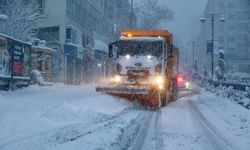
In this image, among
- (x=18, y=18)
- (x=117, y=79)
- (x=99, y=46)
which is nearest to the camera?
(x=117, y=79)

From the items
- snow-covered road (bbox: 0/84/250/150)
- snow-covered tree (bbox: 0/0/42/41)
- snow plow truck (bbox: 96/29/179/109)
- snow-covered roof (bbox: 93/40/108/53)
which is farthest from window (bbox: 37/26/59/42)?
snow-covered road (bbox: 0/84/250/150)

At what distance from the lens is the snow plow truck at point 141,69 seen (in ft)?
71.0

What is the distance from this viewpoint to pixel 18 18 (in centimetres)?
3791

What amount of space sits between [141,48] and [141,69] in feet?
3.37

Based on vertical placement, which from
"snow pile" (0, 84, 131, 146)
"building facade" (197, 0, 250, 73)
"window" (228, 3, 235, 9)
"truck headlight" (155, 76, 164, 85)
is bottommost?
"snow pile" (0, 84, 131, 146)

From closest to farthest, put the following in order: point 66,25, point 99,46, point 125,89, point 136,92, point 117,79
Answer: point 136,92, point 125,89, point 117,79, point 66,25, point 99,46

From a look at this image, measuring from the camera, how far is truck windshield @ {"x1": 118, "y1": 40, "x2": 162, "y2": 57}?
2264 centimetres

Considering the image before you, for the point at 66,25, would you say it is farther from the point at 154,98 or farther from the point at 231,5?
the point at 231,5

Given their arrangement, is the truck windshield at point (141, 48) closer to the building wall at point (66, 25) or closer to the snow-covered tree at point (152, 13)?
the building wall at point (66, 25)

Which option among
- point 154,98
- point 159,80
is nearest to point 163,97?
point 159,80

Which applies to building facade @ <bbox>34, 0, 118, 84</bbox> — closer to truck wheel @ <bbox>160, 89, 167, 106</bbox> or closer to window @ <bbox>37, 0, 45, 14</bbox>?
window @ <bbox>37, 0, 45, 14</bbox>

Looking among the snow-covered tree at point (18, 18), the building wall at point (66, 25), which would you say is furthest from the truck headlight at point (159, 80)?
the building wall at point (66, 25)

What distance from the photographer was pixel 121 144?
1074 centimetres

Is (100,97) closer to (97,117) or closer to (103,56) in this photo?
(97,117)
